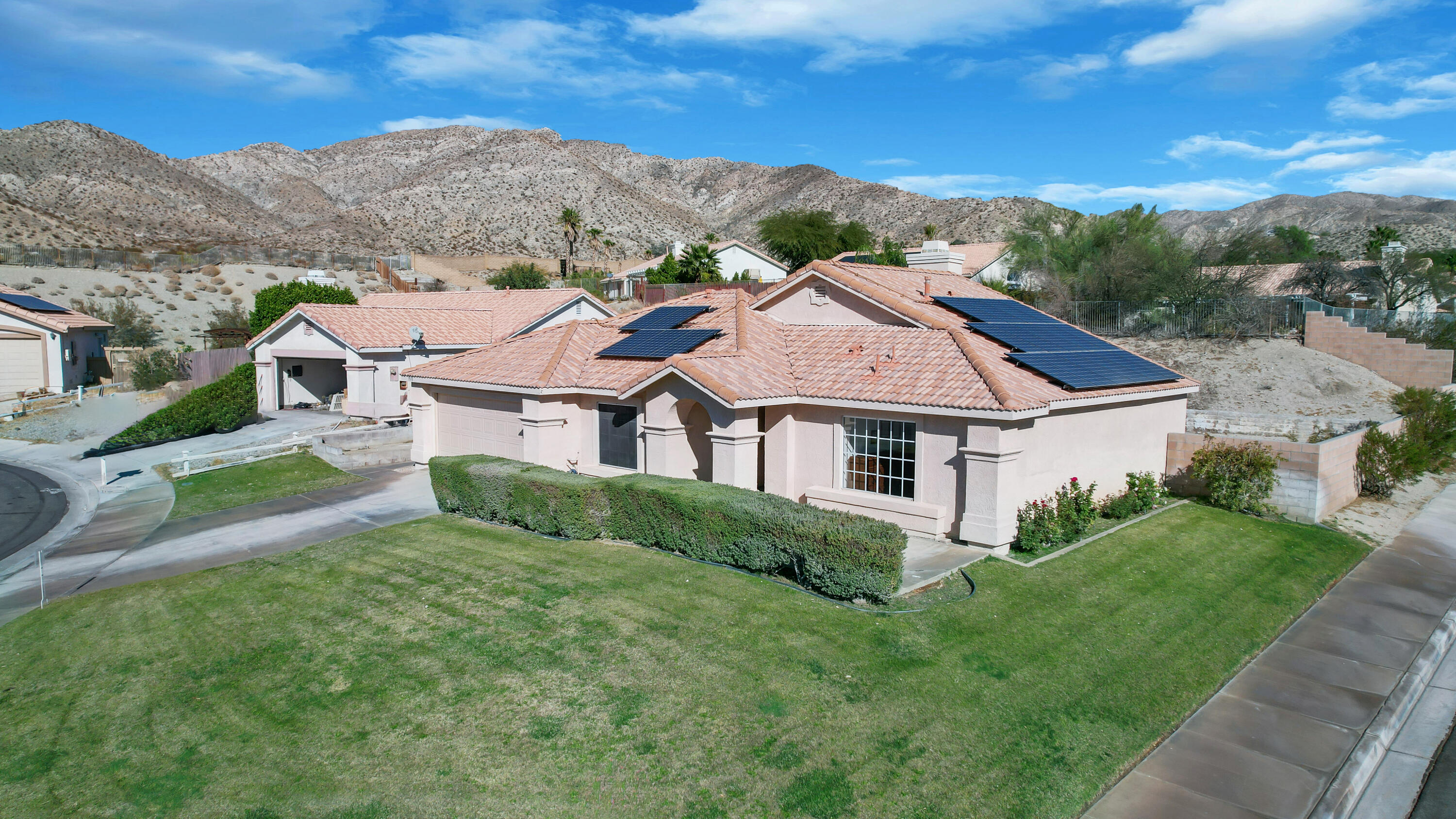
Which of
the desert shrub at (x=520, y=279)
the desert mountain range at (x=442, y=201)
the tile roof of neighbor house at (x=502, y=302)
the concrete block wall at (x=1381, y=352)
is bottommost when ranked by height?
the concrete block wall at (x=1381, y=352)

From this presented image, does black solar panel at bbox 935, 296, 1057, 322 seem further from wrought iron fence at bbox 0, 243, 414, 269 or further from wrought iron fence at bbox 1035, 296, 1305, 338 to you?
wrought iron fence at bbox 0, 243, 414, 269

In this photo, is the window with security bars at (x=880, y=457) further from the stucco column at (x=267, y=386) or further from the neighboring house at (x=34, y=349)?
the neighboring house at (x=34, y=349)

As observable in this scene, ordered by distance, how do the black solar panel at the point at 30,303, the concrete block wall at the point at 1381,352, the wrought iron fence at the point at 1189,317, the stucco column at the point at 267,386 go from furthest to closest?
1. the black solar panel at the point at 30,303
2. the stucco column at the point at 267,386
3. the wrought iron fence at the point at 1189,317
4. the concrete block wall at the point at 1381,352

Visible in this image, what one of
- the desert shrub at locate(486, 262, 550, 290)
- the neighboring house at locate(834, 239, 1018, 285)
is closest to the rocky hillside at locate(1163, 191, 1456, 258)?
the neighboring house at locate(834, 239, 1018, 285)

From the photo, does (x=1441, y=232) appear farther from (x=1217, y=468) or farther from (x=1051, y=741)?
(x=1051, y=741)

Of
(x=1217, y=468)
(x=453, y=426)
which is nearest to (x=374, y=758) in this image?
(x=453, y=426)

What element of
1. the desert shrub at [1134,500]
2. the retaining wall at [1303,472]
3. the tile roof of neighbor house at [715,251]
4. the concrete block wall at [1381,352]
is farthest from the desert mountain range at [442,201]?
the desert shrub at [1134,500]

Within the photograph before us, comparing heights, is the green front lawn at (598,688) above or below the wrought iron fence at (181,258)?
below
